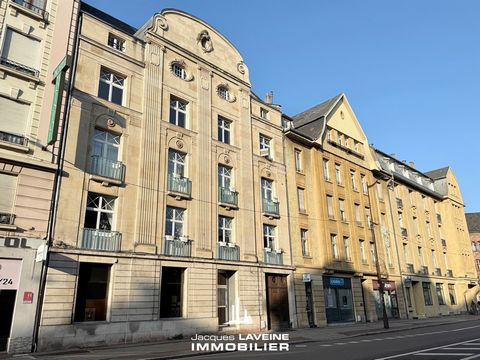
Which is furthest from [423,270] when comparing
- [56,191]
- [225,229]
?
[56,191]

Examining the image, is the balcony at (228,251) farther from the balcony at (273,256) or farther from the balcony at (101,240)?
the balcony at (101,240)

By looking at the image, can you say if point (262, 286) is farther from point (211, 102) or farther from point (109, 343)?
point (211, 102)

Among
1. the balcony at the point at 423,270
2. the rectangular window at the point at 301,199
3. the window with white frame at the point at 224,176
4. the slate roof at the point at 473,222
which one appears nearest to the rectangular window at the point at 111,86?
the window with white frame at the point at 224,176

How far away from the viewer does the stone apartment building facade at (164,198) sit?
16.7m

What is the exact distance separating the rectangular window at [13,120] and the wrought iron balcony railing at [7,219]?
3043mm

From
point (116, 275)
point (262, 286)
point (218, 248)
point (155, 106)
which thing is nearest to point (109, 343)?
point (116, 275)

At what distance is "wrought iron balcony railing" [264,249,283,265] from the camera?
24672mm

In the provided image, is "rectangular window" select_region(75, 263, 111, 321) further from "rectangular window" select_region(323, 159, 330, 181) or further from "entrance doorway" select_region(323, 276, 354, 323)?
"rectangular window" select_region(323, 159, 330, 181)

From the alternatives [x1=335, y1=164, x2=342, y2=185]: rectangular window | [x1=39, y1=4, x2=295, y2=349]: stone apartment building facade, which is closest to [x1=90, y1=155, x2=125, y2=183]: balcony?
[x1=39, y1=4, x2=295, y2=349]: stone apartment building facade

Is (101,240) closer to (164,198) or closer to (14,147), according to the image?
(164,198)

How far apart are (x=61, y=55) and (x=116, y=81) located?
3.20 metres

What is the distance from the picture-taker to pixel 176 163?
21828mm

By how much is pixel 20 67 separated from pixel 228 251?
557 inches

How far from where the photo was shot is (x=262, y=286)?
23531 mm
